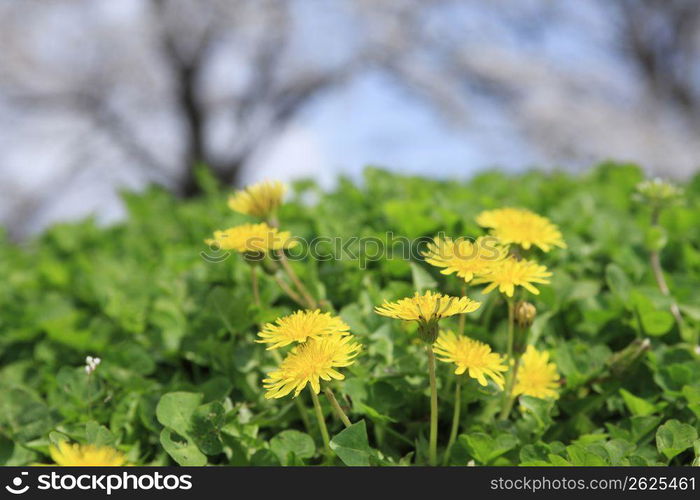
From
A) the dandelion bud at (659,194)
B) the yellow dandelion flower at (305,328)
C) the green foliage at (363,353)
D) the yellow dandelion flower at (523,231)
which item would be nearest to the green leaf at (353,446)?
the green foliage at (363,353)

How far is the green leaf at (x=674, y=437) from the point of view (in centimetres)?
89

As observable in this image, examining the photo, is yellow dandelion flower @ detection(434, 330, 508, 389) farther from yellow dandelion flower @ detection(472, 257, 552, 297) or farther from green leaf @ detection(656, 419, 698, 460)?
green leaf @ detection(656, 419, 698, 460)

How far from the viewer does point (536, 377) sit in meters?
0.98

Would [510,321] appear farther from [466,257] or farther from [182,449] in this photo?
[182,449]

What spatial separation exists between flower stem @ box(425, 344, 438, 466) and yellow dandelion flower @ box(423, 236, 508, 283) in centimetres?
12

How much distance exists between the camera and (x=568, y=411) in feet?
3.39

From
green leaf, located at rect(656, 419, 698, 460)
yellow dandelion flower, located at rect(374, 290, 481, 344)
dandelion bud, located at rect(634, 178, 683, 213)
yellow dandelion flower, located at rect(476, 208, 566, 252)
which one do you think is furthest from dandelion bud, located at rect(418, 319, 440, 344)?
dandelion bud, located at rect(634, 178, 683, 213)

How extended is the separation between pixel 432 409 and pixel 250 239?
1.20ft

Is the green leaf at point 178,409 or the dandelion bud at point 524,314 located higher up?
the dandelion bud at point 524,314

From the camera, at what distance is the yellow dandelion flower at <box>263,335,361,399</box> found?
0.79 meters

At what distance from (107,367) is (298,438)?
0.40 metres

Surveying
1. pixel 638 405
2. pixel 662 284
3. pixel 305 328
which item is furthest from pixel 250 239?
pixel 662 284
